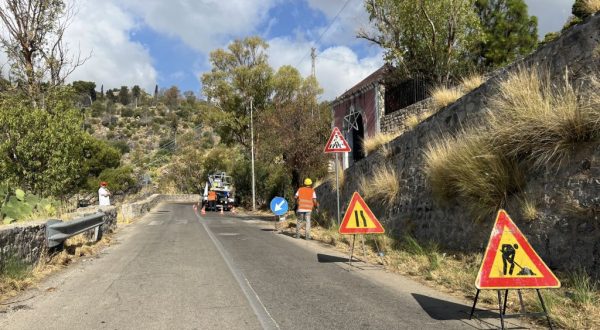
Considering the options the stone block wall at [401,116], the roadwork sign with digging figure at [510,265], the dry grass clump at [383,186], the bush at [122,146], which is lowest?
the roadwork sign with digging figure at [510,265]

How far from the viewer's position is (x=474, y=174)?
8797 millimetres

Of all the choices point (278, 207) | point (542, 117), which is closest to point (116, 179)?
point (278, 207)

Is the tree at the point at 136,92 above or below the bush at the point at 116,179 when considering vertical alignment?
above

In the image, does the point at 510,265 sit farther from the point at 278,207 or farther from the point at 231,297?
the point at 278,207

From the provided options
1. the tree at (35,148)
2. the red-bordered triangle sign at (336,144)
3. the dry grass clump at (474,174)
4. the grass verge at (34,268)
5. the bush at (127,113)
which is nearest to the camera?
the grass verge at (34,268)

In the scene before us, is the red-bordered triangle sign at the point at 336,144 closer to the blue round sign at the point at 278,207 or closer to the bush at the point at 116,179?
the blue round sign at the point at 278,207

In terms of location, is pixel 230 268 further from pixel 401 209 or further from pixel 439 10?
pixel 439 10

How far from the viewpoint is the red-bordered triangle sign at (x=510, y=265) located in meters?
5.39

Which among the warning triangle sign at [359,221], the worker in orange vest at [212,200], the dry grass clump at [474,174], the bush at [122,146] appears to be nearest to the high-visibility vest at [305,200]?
the warning triangle sign at [359,221]

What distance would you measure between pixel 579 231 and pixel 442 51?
14.4 metres

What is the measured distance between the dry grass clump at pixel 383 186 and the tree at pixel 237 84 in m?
27.3

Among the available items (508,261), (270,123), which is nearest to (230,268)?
(508,261)

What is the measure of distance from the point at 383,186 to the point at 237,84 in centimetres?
2996

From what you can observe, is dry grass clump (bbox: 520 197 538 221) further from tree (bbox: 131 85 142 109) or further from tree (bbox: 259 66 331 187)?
tree (bbox: 131 85 142 109)
